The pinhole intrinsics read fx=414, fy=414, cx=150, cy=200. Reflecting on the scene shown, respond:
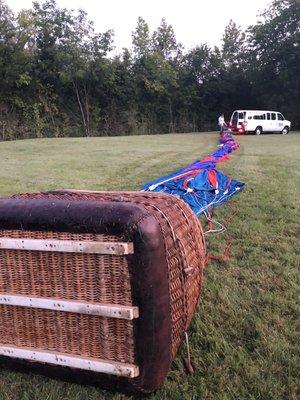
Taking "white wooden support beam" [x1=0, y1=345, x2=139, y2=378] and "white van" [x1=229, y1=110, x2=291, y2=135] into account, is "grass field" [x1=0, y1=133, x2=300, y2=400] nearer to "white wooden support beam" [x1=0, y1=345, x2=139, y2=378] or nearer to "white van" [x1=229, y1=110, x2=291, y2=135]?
"white wooden support beam" [x1=0, y1=345, x2=139, y2=378]

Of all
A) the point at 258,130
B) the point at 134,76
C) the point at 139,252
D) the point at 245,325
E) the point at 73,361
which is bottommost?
the point at 245,325

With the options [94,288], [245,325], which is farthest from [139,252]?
[245,325]

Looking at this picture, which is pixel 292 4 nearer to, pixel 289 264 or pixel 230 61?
pixel 230 61

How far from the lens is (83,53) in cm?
2783

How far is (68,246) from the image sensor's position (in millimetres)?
1779

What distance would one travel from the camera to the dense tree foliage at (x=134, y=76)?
1042 inches

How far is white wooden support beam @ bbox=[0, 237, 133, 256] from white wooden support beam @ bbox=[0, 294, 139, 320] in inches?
9.2

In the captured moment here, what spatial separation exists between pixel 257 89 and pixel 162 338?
32.9 meters

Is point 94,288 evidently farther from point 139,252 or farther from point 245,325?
point 245,325

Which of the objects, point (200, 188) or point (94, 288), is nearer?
point (94, 288)

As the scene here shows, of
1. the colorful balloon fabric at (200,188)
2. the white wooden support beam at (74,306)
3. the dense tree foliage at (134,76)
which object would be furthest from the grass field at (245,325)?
the dense tree foliage at (134,76)

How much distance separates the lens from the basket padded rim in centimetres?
171

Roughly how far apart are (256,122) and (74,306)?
2499 cm

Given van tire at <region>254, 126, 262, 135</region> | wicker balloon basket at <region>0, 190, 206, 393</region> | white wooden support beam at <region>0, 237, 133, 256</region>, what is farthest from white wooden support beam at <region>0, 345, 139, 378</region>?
van tire at <region>254, 126, 262, 135</region>
